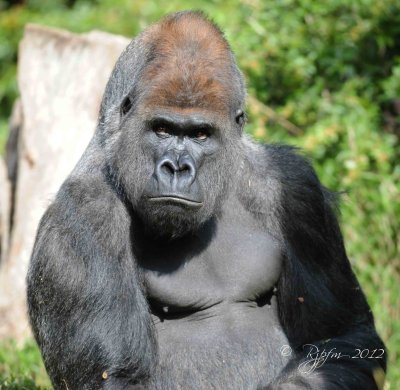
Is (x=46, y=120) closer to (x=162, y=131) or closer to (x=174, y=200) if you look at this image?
(x=162, y=131)

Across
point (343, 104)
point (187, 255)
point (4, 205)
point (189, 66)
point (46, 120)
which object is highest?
point (189, 66)

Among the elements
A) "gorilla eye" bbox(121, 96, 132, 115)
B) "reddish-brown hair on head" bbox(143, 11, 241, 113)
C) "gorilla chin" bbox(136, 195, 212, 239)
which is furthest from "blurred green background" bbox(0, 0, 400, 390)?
"reddish-brown hair on head" bbox(143, 11, 241, 113)

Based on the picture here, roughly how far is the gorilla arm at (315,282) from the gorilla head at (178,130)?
52 centimetres

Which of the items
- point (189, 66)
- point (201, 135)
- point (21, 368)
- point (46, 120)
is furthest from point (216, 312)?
point (46, 120)

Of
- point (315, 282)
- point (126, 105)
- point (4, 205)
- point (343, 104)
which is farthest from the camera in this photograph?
point (4, 205)

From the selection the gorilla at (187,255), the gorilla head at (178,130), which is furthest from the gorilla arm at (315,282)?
the gorilla head at (178,130)

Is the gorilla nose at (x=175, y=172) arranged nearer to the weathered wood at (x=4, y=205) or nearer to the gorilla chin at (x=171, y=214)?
the gorilla chin at (x=171, y=214)

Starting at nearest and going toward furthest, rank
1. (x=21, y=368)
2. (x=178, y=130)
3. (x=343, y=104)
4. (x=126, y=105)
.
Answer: (x=178, y=130) < (x=126, y=105) < (x=21, y=368) < (x=343, y=104)

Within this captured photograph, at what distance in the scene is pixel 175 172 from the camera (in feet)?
13.9

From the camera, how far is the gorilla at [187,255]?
14.3 ft

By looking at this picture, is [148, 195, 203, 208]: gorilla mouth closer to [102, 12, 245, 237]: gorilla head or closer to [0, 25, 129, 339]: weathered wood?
[102, 12, 245, 237]: gorilla head

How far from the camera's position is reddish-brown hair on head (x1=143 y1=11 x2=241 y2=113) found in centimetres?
438

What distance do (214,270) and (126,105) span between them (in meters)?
0.95

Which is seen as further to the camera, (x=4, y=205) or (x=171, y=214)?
(x=4, y=205)
